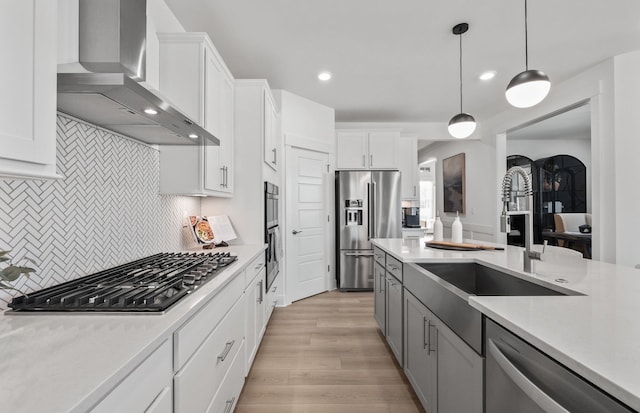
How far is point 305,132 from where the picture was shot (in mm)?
4195

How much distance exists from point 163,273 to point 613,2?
3.64 metres

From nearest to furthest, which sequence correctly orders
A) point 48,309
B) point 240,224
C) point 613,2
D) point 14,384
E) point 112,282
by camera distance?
point 14,384, point 48,309, point 112,282, point 613,2, point 240,224

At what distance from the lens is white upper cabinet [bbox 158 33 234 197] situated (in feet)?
6.72

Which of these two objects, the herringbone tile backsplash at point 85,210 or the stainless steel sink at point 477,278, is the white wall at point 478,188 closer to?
the stainless steel sink at point 477,278

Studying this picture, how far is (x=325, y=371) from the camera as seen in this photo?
7.44ft

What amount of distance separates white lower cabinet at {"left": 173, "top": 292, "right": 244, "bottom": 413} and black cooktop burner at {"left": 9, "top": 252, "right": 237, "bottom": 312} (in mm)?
246

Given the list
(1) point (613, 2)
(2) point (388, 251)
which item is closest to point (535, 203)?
(1) point (613, 2)

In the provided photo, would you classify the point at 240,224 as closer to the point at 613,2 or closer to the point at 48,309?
the point at 48,309

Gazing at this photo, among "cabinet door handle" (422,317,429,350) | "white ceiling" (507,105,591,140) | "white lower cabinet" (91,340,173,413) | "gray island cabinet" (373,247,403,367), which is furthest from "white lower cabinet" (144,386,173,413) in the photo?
"white ceiling" (507,105,591,140)

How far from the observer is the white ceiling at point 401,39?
2350 mm

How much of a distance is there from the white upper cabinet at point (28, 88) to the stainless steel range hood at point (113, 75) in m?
0.14

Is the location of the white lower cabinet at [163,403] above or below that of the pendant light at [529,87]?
below

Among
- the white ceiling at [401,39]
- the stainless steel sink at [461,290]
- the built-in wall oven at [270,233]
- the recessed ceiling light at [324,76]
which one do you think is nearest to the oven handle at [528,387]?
the stainless steel sink at [461,290]

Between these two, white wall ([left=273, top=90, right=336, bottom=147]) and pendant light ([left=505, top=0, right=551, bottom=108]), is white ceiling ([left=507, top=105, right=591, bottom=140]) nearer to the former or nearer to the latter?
white wall ([left=273, top=90, right=336, bottom=147])
